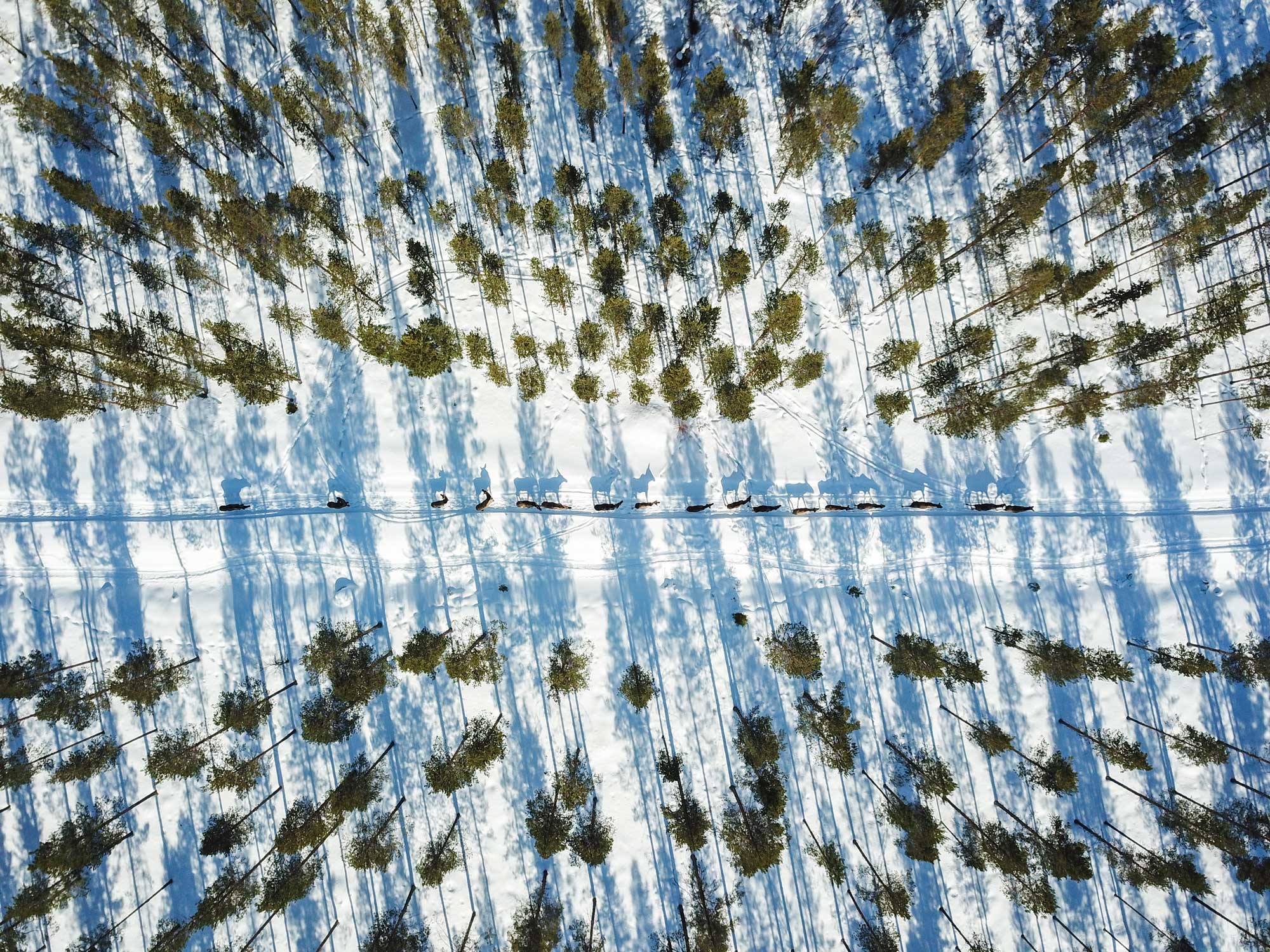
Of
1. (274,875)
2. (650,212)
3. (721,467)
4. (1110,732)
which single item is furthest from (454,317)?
(1110,732)

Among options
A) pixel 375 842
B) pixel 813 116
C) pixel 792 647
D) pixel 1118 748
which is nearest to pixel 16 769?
pixel 375 842

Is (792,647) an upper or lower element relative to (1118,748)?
upper

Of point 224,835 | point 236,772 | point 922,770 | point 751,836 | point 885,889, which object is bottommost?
point 885,889

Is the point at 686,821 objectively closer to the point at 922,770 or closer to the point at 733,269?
the point at 922,770

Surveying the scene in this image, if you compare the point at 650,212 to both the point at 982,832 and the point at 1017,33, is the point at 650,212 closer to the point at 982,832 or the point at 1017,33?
the point at 1017,33

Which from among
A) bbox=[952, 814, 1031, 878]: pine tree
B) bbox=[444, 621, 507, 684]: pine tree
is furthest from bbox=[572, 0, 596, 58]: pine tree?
bbox=[952, 814, 1031, 878]: pine tree

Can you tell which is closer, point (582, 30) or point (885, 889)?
point (582, 30)

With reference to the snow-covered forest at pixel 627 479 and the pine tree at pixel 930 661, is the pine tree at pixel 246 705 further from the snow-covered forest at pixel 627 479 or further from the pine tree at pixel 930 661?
the pine tree at pixel 930 661
